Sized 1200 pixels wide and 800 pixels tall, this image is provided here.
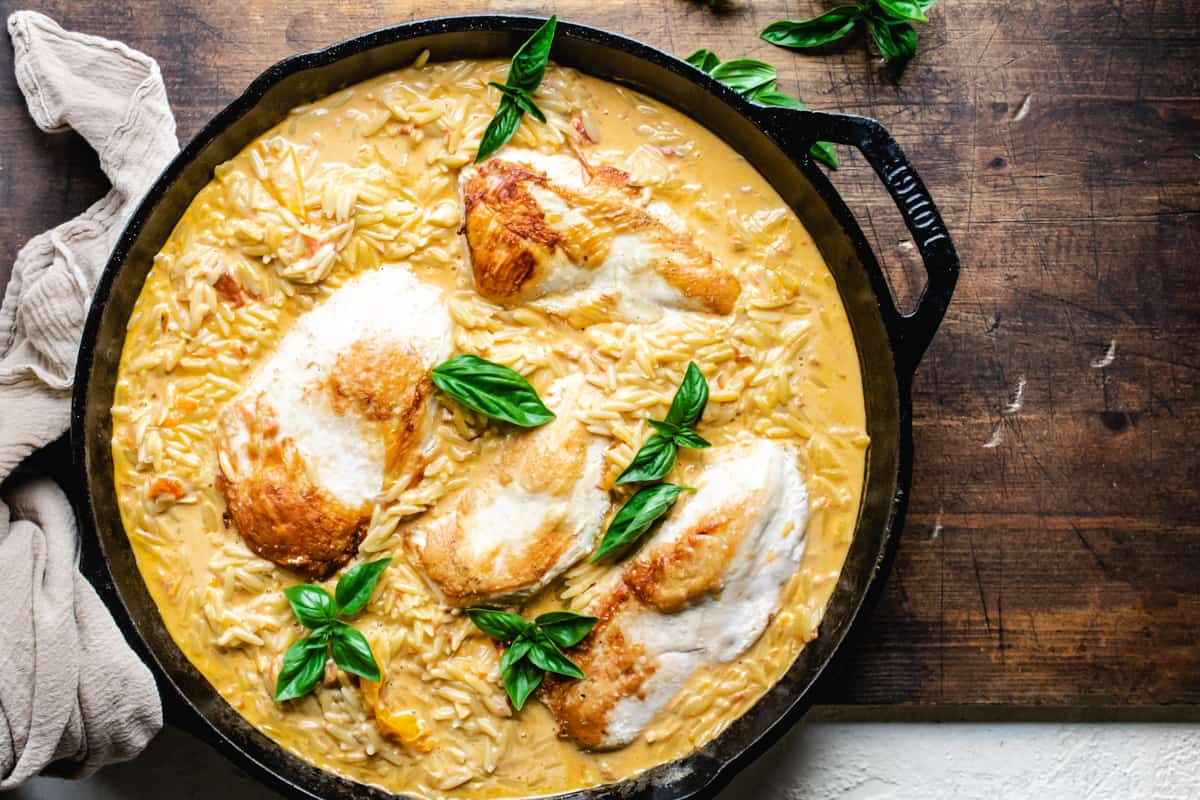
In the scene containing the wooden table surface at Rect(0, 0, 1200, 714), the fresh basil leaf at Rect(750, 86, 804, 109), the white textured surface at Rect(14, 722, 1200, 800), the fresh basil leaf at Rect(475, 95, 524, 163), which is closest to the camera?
the fresh basil leaf at Rect(475, 95, 524, 163)

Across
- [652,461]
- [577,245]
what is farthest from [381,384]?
[652,461]

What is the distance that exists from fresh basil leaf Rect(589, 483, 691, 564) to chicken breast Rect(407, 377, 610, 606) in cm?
9

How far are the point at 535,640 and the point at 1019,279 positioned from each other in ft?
6.46

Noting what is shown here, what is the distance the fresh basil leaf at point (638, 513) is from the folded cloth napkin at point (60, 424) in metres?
1.36

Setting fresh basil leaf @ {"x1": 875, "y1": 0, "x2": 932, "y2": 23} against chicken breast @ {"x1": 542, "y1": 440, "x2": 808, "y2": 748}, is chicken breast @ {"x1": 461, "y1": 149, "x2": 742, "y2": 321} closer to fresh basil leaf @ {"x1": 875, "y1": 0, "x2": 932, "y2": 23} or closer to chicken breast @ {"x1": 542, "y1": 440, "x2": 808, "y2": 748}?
chicken breast @ {"x1": 542, "y1": 440, "x2": 808, "y2": 748}

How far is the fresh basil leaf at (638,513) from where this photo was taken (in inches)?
111

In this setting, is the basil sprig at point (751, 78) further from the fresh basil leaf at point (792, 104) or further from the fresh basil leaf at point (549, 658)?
the fresh basil leaf at point (549, 658)

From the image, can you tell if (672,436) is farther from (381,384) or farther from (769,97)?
(769,97)

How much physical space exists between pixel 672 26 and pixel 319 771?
255 centimetres

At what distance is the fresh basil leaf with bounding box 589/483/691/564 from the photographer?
281 centimetres

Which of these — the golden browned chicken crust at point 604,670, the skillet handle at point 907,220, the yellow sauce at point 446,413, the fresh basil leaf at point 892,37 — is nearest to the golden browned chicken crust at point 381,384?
the yellow sauce at point 446,413

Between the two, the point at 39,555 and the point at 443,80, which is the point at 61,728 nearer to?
the point at 39,555

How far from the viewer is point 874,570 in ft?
9.39

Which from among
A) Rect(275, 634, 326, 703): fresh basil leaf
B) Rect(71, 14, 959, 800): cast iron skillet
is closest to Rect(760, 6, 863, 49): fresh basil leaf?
Rect(71, 14, 959, 800): cast iron skillet
